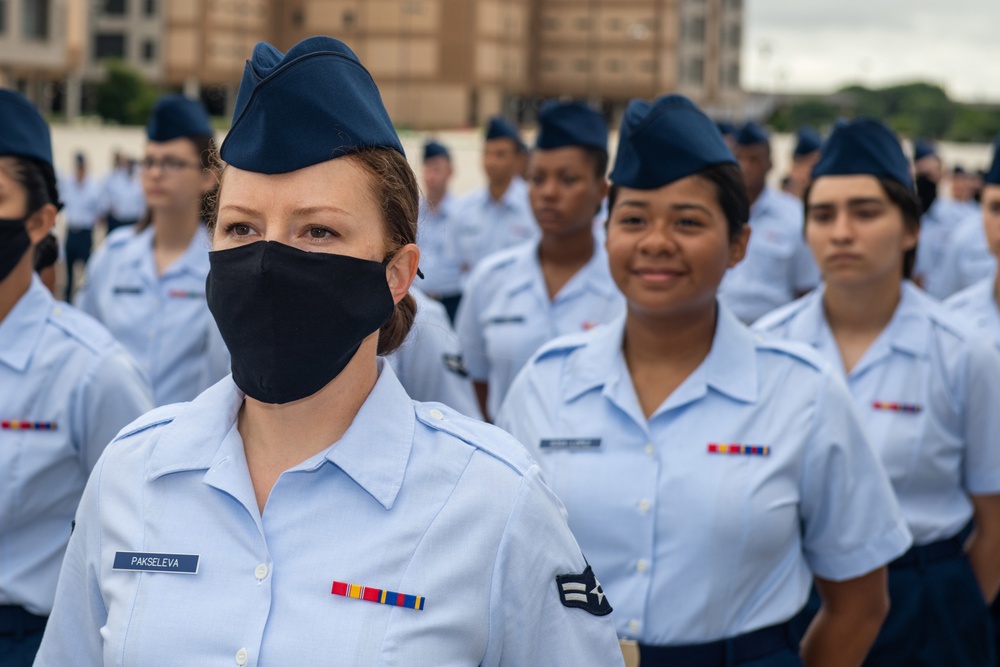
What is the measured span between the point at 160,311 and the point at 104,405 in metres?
2.58

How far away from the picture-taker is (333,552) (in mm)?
2039

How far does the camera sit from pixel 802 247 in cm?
898

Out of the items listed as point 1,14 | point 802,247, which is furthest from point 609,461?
point 1,14

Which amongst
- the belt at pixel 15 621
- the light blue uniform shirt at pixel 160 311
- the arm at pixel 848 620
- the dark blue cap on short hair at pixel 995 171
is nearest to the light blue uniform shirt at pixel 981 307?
the dark blue cap on short hair at pixel 995 171

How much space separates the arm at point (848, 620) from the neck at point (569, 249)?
2.91 metres

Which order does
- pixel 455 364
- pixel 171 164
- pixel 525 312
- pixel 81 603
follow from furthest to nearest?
pixel 171 164
pixel 525 312
pixel 455 364
pixel 81 603

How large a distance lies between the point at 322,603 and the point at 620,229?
5.41 feet

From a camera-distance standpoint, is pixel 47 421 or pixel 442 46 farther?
pixel 442 46

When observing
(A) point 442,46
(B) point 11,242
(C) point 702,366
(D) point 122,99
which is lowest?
(C) point 702,366

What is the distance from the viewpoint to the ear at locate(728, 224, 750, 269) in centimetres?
342

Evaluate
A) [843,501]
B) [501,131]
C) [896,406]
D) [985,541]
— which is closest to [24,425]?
[843,501]

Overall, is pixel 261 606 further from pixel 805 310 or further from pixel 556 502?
pixel 805 310

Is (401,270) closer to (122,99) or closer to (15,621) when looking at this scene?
(15,621)

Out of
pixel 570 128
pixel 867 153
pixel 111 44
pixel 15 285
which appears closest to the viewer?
pixel 15 285
